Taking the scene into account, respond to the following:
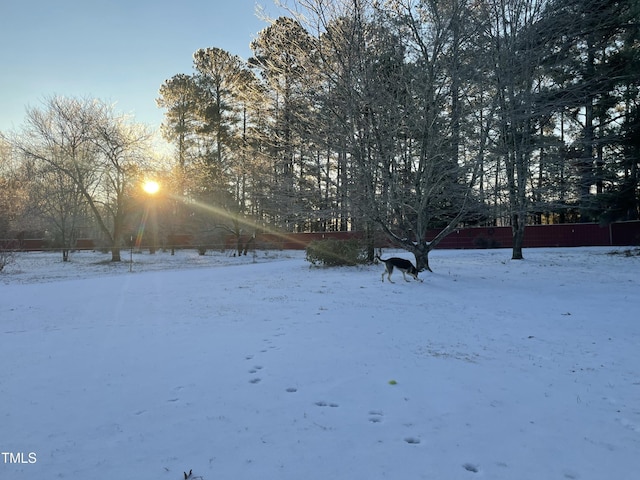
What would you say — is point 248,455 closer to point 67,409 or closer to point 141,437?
point 141,437

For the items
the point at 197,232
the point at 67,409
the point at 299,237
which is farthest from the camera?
the point at 299,237

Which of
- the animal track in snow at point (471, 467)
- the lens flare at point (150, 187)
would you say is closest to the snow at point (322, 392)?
the animal track in snow at point (471, 467)

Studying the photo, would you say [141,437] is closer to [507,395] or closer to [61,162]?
[507,395]

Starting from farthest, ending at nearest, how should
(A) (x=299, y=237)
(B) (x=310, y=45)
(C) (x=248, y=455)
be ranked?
(A) (x=299, y=237) → (B) (x=310, y=45) → (C) (x=248, y=455)

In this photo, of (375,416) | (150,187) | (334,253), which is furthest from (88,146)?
(375,416)

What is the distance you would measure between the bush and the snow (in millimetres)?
7917

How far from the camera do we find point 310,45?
11.0 metres

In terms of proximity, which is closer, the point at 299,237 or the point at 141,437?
the point at 141,437

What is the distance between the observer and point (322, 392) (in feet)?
11.0

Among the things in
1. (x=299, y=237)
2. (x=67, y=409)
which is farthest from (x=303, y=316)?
(x=299, y=237)

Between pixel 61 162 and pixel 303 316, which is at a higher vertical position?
pixel 61 162

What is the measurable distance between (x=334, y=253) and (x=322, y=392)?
11999 millimetres

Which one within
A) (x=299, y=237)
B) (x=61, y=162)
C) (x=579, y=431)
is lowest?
(x=579, y=431)

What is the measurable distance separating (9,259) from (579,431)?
22.3m
